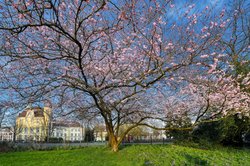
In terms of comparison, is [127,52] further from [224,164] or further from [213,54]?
[224,164]

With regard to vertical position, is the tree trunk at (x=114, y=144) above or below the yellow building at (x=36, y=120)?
below

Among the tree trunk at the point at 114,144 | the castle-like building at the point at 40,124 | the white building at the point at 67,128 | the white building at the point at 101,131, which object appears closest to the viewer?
the castle-like building at the point at 40,124

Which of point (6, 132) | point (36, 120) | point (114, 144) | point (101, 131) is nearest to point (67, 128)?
point (6, 132)

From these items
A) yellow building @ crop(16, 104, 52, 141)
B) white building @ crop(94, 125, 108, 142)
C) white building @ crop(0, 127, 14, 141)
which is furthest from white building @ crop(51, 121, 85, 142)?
white building @ crop(0, 127, 14, 141)

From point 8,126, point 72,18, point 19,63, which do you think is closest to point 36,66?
point 19,63

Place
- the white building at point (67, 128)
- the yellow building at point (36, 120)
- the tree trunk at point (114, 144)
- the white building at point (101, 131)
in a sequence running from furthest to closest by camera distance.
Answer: the white building at point (101, 131) < the white building at point (67, 128) < the tree trunk at point (114, 144) < the yellow building at point (36, 120)

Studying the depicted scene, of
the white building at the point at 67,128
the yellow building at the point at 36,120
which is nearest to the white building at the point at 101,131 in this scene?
the white building at the point at 67,128

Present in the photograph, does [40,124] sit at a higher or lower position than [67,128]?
higher

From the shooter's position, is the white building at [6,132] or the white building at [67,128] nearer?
the white building at [67,128]

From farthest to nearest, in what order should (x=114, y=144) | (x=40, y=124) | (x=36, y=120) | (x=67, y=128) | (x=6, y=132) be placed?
(x=67, y=128) → (x=6, y=132) → (x=40, y=124) → (x=36, y=120) → (x=114, y=144)

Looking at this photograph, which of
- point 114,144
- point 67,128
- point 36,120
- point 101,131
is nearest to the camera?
point 114,144

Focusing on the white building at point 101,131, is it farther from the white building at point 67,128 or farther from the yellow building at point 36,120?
the yellow building at point 36,120

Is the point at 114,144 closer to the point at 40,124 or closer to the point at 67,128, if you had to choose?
the point at 40,124

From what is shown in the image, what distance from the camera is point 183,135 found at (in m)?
16.2
